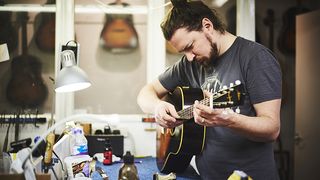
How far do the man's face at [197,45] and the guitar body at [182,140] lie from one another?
25 centimetres

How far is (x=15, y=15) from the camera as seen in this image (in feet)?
9.60

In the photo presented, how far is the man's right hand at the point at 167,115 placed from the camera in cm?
168

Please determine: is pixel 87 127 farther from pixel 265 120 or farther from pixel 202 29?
pixel 265 120

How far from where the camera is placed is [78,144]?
1.84 m

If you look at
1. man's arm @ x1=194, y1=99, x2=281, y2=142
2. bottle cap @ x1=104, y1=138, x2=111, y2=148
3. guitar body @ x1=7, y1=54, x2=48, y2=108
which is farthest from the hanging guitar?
man's arm @ x1=194, y1=99, x2=281, y2=142

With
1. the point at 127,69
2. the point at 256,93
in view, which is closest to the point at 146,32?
the point at 127,69

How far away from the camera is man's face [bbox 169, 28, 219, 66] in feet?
4.99

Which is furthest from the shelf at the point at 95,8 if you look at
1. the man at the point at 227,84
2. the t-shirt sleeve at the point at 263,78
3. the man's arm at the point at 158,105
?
the t-shirt sleeve at the point at 263,78

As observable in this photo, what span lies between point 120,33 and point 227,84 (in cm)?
177

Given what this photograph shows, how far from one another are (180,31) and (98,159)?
123 cm

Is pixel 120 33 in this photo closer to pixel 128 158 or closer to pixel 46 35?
pixel 46 35

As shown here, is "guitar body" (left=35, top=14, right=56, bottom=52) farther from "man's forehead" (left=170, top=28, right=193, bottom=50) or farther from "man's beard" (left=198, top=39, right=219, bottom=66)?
"man's beard" (left=198, top=39, right=219, bottom=66)

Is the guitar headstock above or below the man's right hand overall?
above

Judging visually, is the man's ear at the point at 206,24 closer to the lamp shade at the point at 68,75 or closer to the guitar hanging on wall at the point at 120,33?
the lamp shade at the point at 68,75
